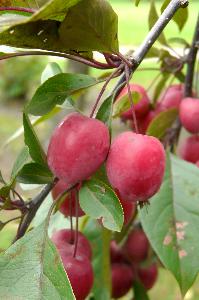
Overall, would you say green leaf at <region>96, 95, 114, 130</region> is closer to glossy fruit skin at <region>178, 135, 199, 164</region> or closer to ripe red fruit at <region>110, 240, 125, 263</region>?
glossy fruit skin at <region>178, 135, 199, 164</region>

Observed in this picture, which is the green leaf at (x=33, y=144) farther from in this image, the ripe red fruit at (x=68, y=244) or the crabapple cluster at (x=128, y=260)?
the crabapple cluster at (x=128, y=260)

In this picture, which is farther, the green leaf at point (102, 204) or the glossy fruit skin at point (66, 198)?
the glossy fruit skin at point (66, 198)

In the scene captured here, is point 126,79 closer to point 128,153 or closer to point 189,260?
point 128,153

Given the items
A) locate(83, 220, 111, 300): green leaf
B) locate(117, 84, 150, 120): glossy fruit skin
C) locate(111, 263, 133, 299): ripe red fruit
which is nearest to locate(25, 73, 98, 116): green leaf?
locate(117, 84, 150, 120): glossy fruit skin

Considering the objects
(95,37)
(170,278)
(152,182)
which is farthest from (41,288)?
(170,278)

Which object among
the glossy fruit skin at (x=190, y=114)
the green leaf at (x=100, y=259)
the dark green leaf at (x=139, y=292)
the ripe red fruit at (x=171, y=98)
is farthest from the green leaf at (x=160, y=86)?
the dark green leaf at (x=139, y=292)

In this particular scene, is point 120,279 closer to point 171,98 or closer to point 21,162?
point 171,98
